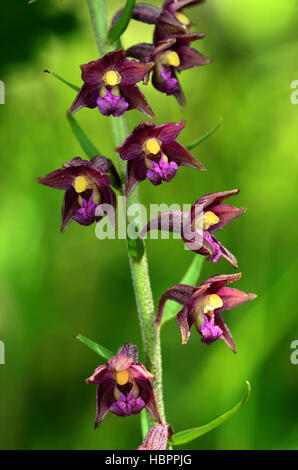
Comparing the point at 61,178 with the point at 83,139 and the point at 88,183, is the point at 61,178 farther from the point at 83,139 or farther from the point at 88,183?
the point at 83,139

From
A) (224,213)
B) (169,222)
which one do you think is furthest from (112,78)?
(224,213)

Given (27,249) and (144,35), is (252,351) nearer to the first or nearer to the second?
(27,249)

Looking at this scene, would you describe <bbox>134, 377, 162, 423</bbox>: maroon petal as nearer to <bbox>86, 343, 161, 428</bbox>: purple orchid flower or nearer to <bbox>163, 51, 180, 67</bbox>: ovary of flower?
<bbox>86, 343, 161, 428</bbox>: purple orchid flower

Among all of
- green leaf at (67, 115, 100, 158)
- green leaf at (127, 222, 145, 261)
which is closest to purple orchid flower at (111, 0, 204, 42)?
green leaf at (67, 115, 100, 158)

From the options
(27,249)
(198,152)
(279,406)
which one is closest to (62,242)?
(27,249)

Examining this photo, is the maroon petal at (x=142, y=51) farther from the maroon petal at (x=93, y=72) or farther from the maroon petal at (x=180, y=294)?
the maroon petal at (x=180, y=294)

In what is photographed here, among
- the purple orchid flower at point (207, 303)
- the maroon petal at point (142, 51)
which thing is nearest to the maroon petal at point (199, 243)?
the purple orchid flower at point (207, 303)
